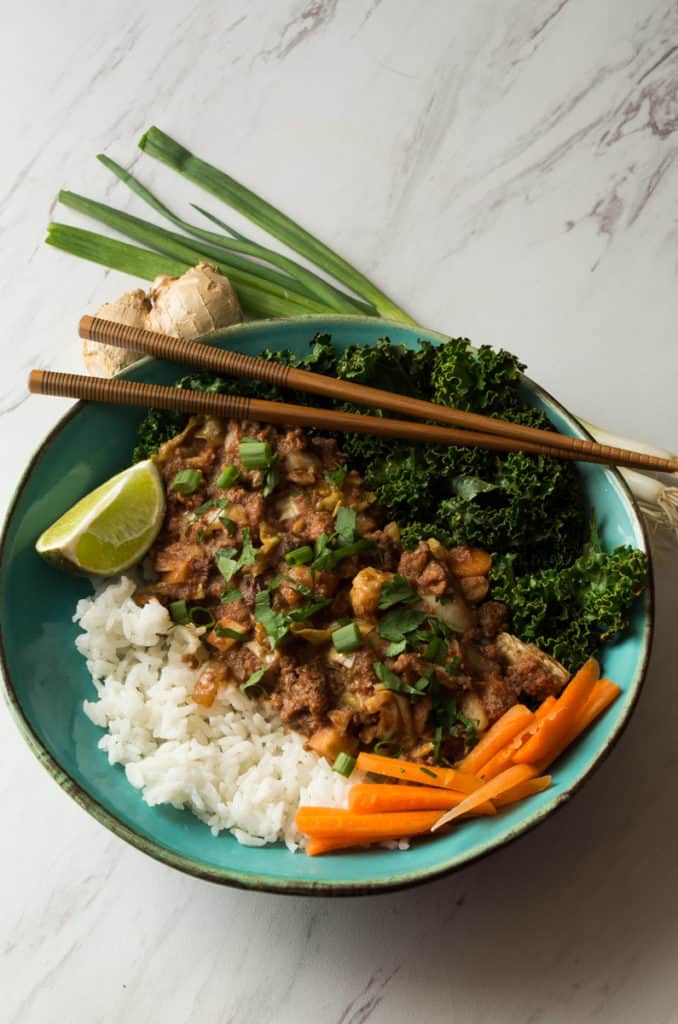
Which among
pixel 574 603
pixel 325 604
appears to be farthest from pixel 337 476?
pixel 574 603

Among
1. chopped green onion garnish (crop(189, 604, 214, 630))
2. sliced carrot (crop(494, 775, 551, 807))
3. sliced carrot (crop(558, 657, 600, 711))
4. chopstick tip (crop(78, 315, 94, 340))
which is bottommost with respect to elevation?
chopped green onion garnish (crop(189, 604, 214, 630))

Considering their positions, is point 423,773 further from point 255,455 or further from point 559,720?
point 255,455

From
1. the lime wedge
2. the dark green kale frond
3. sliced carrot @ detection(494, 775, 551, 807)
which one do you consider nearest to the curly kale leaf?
the dark green kale frond

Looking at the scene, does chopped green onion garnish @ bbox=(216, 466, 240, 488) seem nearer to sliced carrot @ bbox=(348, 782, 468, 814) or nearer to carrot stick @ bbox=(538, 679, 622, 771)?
sliced carrot @ bbox=(348, 782, 468, 814)

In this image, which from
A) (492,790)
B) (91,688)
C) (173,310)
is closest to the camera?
(492,790)

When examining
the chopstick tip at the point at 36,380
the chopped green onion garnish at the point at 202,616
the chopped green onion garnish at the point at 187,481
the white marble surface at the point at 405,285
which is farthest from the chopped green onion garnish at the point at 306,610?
the chopstick tip at the point at 36,380

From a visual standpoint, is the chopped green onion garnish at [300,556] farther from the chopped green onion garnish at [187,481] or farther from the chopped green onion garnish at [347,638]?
the chopped green onion garnish at [187,481]

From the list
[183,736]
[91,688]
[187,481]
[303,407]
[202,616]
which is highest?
[303,407]
